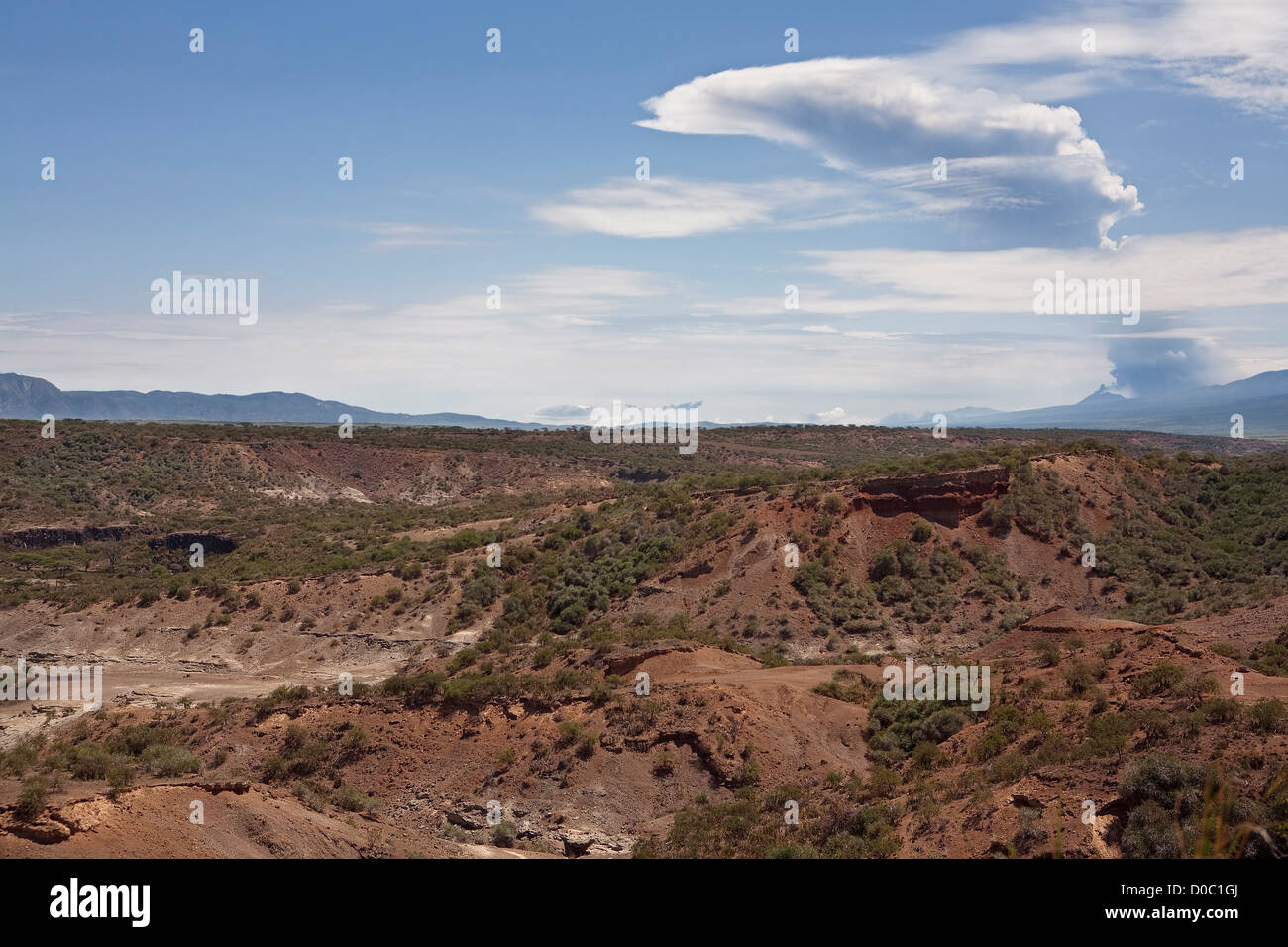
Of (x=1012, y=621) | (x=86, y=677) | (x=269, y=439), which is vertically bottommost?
(x=86, y=677)

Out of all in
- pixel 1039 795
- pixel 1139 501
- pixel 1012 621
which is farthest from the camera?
pixel 1139 501

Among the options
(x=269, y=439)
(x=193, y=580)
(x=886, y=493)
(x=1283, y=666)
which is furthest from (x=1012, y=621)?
(x=269, y=439)

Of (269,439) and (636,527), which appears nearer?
(636,527)
